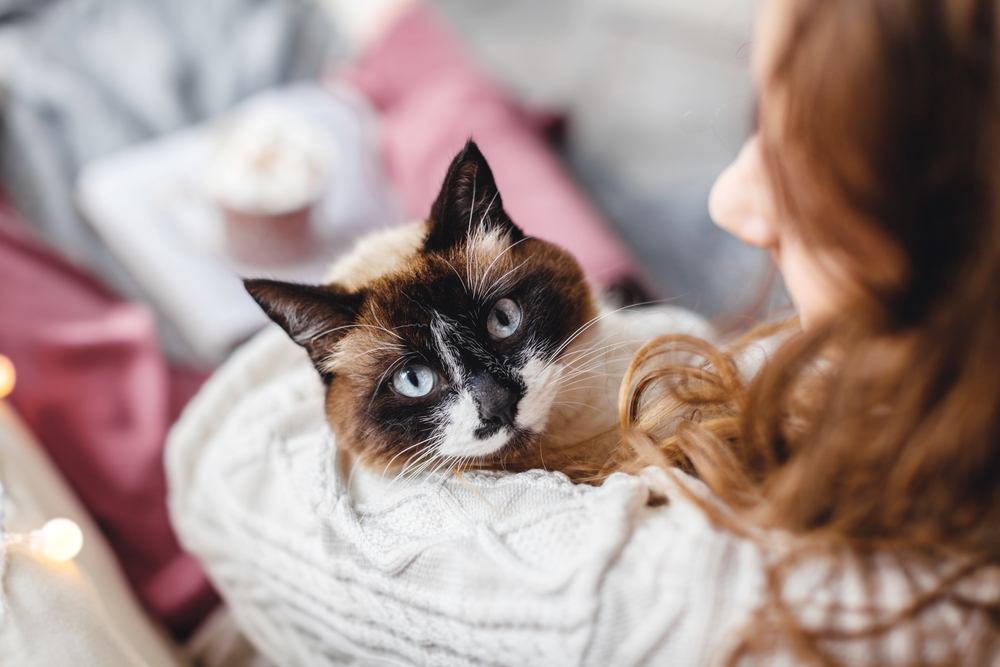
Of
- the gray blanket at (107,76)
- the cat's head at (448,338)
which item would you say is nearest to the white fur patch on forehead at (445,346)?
the cat's head at (448,338)

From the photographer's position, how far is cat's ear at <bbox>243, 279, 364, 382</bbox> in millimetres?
759

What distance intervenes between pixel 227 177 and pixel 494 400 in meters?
1.21

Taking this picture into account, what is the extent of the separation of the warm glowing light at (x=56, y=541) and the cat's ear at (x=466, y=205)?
512 mm

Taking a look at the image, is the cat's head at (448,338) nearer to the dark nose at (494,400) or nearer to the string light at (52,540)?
the dark nose at (494,400)

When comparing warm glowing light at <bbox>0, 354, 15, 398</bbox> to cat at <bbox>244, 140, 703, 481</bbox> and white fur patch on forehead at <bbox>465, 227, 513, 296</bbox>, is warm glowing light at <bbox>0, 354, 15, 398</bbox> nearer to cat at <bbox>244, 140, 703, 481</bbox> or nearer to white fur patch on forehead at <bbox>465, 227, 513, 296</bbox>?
cat at <bbox>244, 140, 703, 481</bbox>

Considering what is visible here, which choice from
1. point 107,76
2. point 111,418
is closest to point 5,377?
point 111,418

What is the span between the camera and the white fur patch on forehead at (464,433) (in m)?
0.79

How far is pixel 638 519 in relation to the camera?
0.69 meters

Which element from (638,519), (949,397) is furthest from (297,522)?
(949,397)

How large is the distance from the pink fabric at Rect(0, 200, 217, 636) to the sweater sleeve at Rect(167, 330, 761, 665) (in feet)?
0.71

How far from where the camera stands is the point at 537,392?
31.4 inches

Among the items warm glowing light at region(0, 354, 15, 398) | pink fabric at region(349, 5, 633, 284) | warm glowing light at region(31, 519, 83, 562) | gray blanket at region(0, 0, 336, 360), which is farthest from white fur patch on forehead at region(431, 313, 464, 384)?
gray blanket at region(0, 0, 336, 360)

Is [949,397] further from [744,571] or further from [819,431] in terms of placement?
[744,571]

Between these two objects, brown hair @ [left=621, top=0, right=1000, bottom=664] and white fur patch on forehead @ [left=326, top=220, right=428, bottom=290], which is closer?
brown hair @ [left=621, top=0, right=1000, bottom=664]
